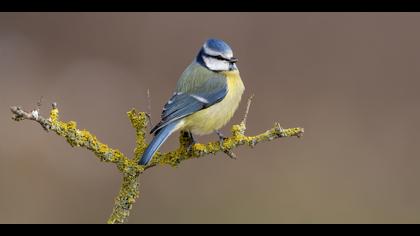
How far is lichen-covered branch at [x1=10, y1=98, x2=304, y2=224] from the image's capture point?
7.39 ft

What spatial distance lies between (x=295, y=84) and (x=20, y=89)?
2650 mm

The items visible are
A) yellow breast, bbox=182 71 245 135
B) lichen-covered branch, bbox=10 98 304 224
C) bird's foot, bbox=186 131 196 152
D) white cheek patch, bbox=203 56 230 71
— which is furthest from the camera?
white cheek patch, bbox=203 56 230 71

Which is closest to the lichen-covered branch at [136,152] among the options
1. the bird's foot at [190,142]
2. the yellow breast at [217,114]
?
the bird's foot at [190,142]

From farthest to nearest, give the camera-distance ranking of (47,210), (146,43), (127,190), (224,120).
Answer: (146,43) < (47,210) < (224,120) < (127,190)

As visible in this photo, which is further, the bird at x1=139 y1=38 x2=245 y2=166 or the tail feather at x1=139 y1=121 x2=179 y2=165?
the bird at x1=139 y1=38 x2=245 y2=166

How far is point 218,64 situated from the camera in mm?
3381

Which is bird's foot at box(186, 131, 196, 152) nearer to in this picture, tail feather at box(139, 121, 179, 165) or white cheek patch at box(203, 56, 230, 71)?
tail feather at box(139, 121, 179, 165)

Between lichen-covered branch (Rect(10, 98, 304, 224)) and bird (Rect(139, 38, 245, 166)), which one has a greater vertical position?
bird (Rect(139, 38, 245, 166))

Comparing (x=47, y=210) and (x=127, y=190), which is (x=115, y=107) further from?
(x=127, y=190)

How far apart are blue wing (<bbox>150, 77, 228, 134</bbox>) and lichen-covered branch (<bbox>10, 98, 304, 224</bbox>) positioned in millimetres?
358

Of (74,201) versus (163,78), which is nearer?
(74,201)

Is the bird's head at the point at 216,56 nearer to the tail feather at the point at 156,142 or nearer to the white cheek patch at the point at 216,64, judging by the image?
the white cheek patch at the point at 216,64

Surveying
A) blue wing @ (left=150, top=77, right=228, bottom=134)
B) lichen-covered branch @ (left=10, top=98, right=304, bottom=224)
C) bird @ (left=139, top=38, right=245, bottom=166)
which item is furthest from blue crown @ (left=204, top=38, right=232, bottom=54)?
lichen-covered branch @ (left=10, top=98, right=304, bottom=224)
